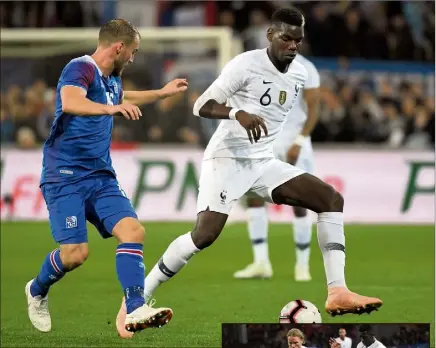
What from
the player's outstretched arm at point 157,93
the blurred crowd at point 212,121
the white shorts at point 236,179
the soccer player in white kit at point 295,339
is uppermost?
the player's outstretched arm at point 157,93

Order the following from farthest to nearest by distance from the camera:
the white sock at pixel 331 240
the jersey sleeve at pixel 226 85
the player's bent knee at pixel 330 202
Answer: the jersey sleeve at pixel 226 85 < the player's bent knee at pixel 330 202 < the white sock at pixel 331 240

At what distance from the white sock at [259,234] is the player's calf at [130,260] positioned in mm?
3837

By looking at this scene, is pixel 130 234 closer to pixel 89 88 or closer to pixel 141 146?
pixel 89 88

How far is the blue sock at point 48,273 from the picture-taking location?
764 centimetres

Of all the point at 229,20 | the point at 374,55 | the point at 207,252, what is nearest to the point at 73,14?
the point at 229,20

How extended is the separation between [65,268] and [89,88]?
1259 mm

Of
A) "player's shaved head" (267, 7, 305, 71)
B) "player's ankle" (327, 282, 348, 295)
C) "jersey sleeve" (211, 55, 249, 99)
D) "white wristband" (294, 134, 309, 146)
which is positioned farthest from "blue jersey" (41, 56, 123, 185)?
"white wristband" (294, 134, 309, 146)

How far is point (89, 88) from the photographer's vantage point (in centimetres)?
734

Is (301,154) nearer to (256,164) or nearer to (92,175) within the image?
(256,164)

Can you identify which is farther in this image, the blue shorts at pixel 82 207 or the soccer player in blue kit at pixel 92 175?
the blue shorts at pixel 82 207

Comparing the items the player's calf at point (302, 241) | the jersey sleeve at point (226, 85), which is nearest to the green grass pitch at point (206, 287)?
the player's calf at point (302, 241)

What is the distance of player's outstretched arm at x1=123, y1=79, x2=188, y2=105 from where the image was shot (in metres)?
7.91

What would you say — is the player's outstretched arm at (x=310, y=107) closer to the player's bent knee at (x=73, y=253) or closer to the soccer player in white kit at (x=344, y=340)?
the player's bent knee at (x=73, y=253)

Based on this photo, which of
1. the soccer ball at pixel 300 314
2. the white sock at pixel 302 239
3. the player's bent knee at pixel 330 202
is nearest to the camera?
the soccer ball at pixel 300 314
